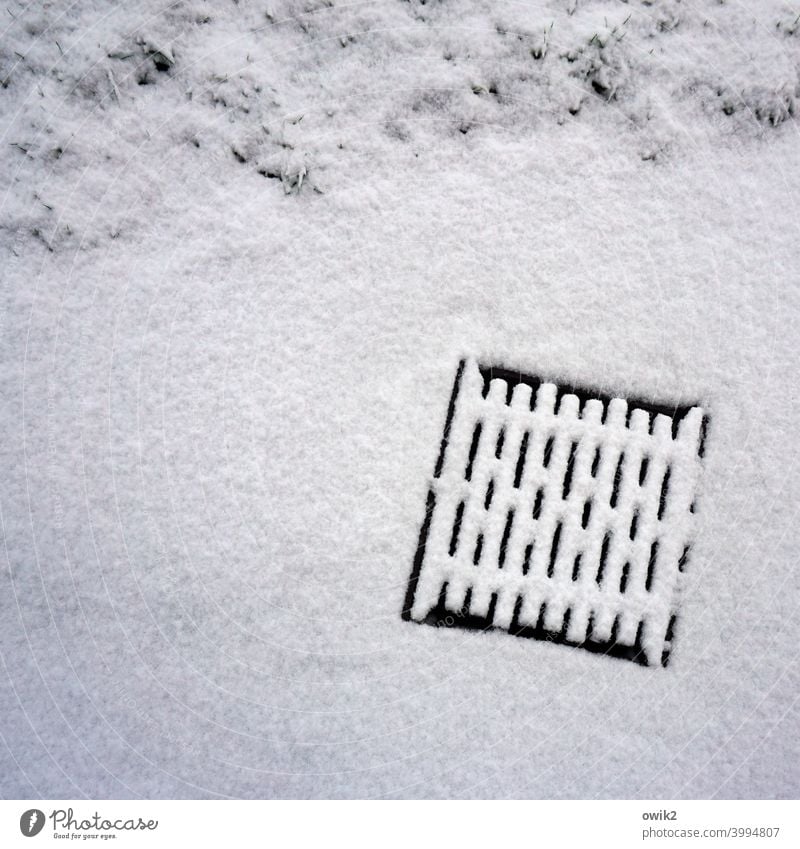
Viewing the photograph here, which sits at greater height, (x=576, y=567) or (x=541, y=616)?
(x=576, y=567)

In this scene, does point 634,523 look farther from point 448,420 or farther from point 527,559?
point 448,420

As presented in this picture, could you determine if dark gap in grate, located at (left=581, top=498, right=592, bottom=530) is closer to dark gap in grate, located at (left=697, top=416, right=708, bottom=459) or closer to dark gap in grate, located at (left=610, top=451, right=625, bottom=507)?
dark gap in grate, located at (left=610, top=451, right=625, bottom=507)

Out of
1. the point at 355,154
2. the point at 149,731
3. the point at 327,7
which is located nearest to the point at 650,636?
the point at 149,731

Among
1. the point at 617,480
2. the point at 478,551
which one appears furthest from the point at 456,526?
the point at 617,480

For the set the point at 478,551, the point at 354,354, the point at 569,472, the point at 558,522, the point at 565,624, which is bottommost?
the point at 565,624

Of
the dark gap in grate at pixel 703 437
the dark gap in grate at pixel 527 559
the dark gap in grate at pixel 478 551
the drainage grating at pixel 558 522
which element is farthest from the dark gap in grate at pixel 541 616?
the dark gap in grate at pixel 703 437

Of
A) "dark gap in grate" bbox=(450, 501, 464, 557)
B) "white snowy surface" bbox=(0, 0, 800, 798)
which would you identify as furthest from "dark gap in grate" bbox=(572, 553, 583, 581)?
"dark gap in grate" bbox=(450, 501, 464, 557)

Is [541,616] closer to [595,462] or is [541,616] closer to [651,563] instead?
[651,563]

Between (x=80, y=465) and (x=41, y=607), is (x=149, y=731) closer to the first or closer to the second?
(x=41, y=607)
